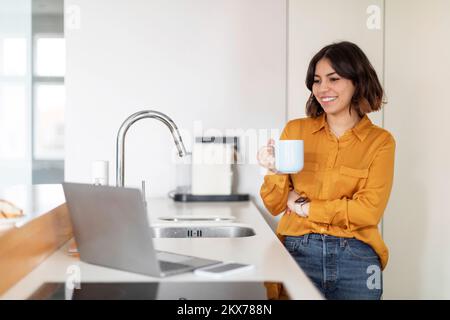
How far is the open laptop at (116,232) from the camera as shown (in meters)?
1.02

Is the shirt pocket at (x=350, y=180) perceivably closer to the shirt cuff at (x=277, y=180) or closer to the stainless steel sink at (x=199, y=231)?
the shirt cuff at (x=277, y=180)

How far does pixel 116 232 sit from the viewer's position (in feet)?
3.55

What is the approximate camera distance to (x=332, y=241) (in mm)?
1698

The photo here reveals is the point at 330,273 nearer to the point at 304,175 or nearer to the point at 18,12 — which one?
the point at 304,175

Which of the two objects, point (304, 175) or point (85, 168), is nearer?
point (304, 175)

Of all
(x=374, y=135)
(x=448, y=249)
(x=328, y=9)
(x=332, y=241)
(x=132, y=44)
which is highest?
(x=328, y=9)

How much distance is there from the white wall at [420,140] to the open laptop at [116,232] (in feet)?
4.96

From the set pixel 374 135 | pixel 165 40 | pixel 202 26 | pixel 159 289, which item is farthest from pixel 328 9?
pixel 159 289

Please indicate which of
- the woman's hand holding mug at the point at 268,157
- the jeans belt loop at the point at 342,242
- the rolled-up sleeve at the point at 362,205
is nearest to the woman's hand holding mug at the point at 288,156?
the woman's hand holding mug at the point at 268,157

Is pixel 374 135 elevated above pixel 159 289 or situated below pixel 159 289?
above

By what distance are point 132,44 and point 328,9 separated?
34.1 inches

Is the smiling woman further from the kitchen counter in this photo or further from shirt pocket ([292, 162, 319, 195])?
the kitchen counter
